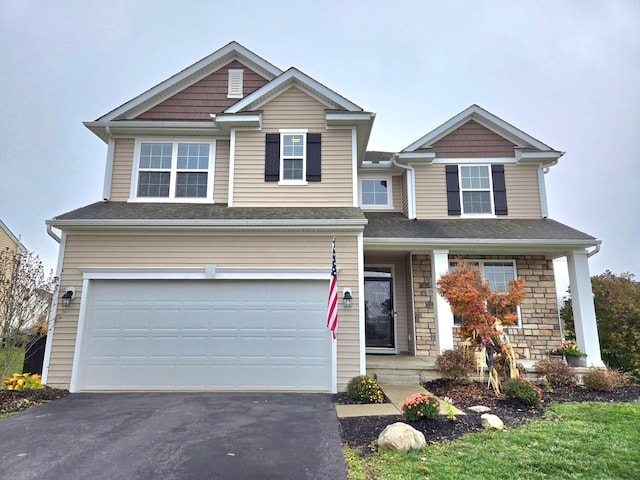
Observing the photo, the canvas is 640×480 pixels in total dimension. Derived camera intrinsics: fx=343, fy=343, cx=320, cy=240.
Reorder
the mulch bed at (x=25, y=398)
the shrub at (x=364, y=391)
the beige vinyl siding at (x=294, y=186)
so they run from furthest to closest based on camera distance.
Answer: the beige vinyl siding at (x=294, y=186), the shrub at (x=364, y=391), the mulch bed at (x=25, y=398)

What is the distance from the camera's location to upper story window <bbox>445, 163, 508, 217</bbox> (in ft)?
34.1

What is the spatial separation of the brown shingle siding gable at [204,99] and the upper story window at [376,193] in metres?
4.49

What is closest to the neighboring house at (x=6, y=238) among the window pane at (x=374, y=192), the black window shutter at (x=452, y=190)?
the window pane at (x=374, y=192)

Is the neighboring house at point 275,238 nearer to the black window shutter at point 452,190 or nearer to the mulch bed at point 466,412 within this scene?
the black window shutter at point 452,190

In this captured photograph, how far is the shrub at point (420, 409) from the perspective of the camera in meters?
4.89

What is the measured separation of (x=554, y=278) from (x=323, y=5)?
14203 mm

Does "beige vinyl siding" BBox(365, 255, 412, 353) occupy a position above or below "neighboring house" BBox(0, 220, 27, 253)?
below

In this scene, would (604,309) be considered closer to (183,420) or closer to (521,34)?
(183,420)

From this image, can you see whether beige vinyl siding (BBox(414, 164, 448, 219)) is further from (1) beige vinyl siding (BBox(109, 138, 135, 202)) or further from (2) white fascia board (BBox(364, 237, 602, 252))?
(1) beige vinyl siding (BBox(109, 138, 135, 202))

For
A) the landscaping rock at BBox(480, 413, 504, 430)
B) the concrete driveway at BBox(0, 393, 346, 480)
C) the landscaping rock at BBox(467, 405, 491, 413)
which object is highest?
the landscaping rock at BBox(480, 413, 504, 430)

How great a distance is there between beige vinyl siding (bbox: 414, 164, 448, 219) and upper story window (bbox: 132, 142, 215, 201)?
6.11 metres

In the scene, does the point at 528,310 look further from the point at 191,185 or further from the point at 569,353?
the point at 191,185

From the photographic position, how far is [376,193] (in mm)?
11445

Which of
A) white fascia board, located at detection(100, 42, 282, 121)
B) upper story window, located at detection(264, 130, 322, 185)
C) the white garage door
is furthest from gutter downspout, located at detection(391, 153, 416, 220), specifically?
white fascia board, located at detection(100, 42, 282, 121)
